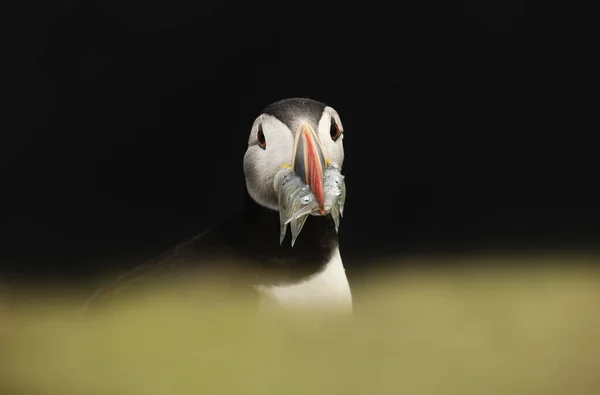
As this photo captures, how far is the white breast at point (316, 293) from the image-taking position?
10.3ft

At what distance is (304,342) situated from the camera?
6.74 feet

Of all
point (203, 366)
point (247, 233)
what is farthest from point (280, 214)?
point (203, 366)

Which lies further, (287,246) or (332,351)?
(287,246)

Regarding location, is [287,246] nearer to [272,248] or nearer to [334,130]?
[272,248]

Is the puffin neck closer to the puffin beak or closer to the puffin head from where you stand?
the puffin head

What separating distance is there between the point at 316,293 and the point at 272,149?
1.54 ft

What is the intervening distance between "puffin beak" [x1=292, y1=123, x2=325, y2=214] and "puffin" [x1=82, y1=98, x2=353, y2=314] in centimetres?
5

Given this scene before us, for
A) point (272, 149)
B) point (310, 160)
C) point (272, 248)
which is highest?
point (272, 149)

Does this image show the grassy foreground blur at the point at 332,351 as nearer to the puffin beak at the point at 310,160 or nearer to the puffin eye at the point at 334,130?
the puffin beak at the point at 310,160

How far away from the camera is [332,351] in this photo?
6.55 feet

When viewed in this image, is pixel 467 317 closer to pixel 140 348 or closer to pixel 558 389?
pixel 558 389

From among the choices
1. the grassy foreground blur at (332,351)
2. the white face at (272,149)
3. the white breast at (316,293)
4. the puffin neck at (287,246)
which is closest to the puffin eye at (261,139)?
the white face at (272,149)

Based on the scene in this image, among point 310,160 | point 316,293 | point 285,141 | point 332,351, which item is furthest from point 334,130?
point 332,351

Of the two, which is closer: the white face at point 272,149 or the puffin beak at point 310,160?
the puffin beak at point 310,160
